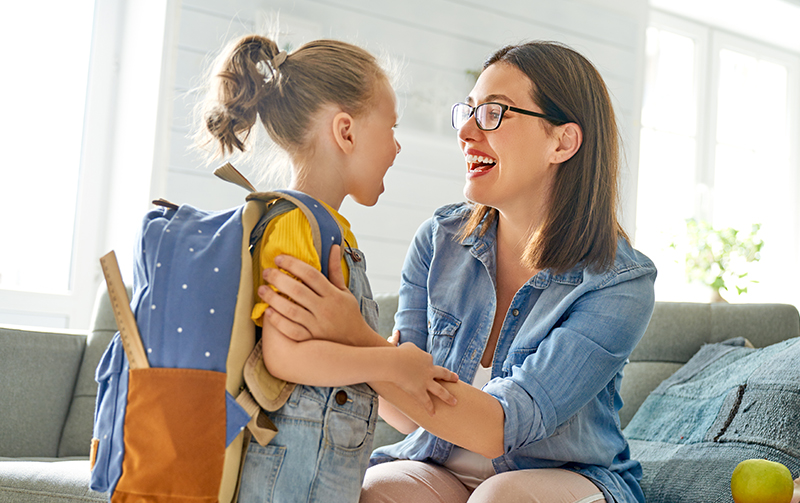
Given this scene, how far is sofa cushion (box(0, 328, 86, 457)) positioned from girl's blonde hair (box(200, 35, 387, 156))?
1.11 m

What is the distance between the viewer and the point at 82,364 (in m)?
2.00

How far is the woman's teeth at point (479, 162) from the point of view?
4.63 feet

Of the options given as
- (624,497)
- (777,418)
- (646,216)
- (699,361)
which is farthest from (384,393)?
(646,216)

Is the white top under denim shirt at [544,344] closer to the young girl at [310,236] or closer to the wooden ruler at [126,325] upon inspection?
the young girl at [310,236]

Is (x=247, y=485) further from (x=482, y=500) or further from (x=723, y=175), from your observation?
(x=723, y=175)

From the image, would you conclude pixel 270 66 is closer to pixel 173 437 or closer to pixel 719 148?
pixel 173 437

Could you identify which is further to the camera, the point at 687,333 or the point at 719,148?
the point at 719,148

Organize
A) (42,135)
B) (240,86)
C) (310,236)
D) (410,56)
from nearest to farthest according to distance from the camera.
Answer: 1. (310,236)
2. (240,86)
3. (42,135)
4. (410,56)

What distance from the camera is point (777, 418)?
1.46 m

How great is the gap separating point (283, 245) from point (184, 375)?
0.22m

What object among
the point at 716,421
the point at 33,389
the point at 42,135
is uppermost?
the point at 42,135

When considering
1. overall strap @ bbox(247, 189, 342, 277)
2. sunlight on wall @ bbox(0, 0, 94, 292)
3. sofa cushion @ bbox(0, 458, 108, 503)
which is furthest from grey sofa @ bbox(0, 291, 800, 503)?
sunlight on wall @ bbox(0, 0, 94, 292)

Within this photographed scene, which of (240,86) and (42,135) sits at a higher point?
(42,135)

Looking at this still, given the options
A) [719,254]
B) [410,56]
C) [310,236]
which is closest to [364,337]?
[310,236]
